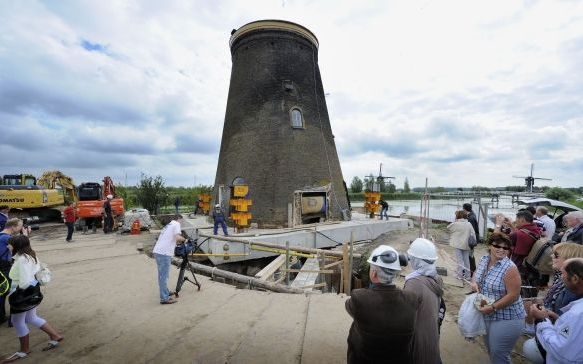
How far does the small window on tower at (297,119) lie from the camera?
15023mm

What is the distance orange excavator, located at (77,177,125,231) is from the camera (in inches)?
553

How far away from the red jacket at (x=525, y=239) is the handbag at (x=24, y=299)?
6816 millimetres

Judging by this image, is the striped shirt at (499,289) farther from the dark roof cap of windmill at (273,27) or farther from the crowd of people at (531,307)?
the dark roof cap of windmill at (273,27)

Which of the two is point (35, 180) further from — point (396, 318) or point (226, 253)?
point (396, 318)

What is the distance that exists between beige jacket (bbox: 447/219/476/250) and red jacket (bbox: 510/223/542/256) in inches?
74.3

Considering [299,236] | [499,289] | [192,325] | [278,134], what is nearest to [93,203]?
[278,134]

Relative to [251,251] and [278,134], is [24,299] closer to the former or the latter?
[251,251]

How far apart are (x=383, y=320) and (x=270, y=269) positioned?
6.59 m

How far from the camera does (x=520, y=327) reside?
2.89 metres

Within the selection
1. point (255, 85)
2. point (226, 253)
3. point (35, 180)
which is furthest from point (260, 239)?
point (35, 180)

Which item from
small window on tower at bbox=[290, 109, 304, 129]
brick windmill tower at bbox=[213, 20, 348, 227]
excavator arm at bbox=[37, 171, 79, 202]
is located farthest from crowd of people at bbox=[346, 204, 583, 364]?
excavator arm at bbox=[37, 171, 79, 202]

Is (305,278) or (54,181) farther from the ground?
(54,181)

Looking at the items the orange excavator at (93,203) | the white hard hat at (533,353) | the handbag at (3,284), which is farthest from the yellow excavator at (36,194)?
the white hard hat at (533,353)

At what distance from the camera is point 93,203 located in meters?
14.3
